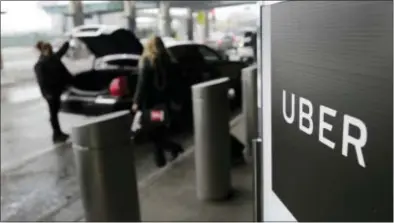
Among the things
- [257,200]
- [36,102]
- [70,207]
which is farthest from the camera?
[36,102]

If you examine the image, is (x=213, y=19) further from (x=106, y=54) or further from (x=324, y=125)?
(x=324, y=125)

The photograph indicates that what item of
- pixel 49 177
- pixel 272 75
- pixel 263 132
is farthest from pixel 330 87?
pixel 49 177

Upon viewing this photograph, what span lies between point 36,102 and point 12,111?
155 cm

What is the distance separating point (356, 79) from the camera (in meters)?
1.13

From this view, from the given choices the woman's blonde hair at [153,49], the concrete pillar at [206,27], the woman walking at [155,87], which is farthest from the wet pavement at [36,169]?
the concrete pillar at [206,27]

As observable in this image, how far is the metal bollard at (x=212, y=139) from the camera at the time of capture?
4480 mm

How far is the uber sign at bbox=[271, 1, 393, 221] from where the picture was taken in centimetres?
104

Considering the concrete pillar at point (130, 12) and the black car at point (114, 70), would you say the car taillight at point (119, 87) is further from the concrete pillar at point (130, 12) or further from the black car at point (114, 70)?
the concrete pillar at point (130, 12)

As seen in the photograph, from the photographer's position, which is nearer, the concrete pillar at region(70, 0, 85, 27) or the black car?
the black car

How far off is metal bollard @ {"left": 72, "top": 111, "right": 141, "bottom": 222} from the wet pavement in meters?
0.36

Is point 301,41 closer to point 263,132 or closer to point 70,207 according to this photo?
point 263,132

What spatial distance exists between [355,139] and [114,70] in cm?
723

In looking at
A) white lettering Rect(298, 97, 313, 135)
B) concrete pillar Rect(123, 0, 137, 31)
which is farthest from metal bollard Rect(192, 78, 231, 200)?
concrete pillar Rect(123, 0, 137, 31)

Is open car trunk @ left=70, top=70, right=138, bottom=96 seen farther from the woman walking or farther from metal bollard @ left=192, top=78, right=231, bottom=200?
metal bollard @ left=192, top=78, right=231, bottom=200
